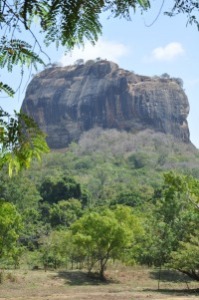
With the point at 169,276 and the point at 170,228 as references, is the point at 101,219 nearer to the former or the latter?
the point at 170,228

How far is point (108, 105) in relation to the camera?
84.5 meters

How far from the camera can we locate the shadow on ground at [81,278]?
2163 centimetres

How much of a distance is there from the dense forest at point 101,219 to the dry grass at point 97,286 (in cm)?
86

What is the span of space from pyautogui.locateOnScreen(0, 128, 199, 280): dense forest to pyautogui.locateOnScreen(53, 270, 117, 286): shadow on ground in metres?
0.40

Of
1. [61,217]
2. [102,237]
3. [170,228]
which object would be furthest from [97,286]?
[61,217]

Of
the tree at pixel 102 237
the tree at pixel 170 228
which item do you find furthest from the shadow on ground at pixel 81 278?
the tree at pixel 170 228

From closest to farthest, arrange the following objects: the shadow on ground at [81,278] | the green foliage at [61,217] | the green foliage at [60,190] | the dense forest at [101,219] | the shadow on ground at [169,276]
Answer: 1. the dense forest at [101,219]
2. the shadow on ground at [81,278]
3. the shadow on ground at [169,276]
4. the green foliage at [61,217]
5. the green foliage at [60,190]

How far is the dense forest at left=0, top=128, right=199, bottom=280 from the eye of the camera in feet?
62.3

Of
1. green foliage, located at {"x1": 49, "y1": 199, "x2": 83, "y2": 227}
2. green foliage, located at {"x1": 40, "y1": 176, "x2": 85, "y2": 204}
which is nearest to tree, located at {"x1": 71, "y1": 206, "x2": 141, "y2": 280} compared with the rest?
green foliage, located at {"x1": 49, "y1": 199, "x2": 83, "y2": 227}

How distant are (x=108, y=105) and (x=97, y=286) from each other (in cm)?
6542

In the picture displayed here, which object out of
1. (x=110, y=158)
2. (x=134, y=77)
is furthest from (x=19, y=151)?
(x=134, y=77)

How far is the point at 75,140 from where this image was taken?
271 ft

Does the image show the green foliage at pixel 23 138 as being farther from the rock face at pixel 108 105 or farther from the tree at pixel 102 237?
the rock face at pixel 108 105

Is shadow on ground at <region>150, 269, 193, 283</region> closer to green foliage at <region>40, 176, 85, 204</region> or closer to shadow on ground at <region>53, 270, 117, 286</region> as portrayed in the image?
shadow on ground at <region>53, 270, 117, 286</region>
